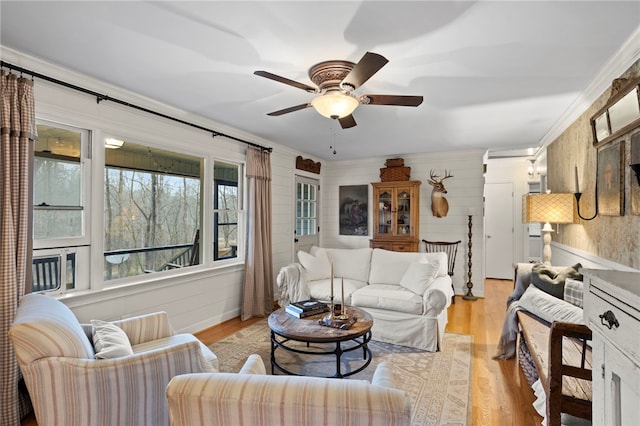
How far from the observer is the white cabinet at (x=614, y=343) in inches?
35.3

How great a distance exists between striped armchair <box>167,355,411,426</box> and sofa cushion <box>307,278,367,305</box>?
2.73 metres

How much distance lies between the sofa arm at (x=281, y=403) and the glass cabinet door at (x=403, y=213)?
4960 mm

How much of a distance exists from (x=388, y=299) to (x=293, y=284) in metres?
1.17

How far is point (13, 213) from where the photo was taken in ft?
7.00

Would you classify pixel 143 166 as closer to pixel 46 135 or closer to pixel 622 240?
pixel 46 135

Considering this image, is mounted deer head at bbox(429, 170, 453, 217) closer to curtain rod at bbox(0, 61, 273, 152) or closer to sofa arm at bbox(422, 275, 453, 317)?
sofa arm at bbox(422, 275, 453, 317)

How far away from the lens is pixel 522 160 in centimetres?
675

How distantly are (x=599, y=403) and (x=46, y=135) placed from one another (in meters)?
3.64

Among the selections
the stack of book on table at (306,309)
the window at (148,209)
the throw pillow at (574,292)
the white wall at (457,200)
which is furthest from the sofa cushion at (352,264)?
the throw pillow at (574,292)

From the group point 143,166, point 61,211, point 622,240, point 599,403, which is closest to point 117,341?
point 61,211

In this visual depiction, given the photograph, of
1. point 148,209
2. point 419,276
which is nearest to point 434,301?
point 419,276

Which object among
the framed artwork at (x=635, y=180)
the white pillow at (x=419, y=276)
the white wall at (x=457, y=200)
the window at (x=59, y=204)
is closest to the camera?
the framed artwork at (x=635, y=180)

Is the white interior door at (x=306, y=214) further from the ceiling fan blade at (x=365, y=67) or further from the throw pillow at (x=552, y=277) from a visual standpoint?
the ceiling fan blade at (x=365, y=67)

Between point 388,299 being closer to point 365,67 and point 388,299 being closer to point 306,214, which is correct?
point 365,67
